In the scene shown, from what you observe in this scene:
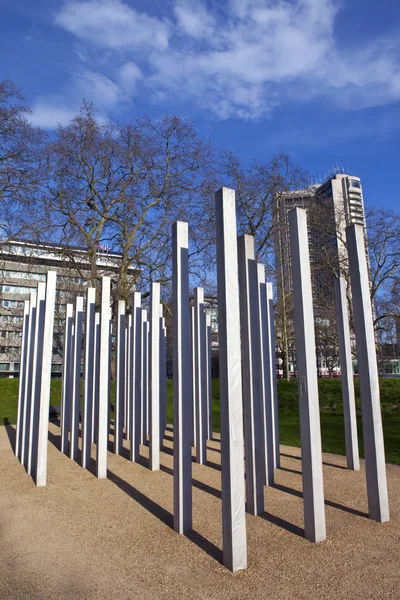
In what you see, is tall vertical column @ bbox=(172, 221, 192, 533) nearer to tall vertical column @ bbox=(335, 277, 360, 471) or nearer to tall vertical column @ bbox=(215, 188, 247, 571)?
tall vertical column @ bbox=(215, 188, 247, 571)

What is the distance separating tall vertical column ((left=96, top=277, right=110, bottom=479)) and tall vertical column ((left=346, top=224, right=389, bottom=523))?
4.36 meters

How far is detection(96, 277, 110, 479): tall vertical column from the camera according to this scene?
734 centimetres

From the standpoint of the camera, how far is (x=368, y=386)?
5125 mm

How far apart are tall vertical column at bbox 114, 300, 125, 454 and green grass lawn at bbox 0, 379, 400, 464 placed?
420cm

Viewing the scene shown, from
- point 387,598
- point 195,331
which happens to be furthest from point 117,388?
point 387,598

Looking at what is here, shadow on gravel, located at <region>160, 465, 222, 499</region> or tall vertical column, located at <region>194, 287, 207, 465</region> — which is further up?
tall vertical column, located at <region>194, 287, 207, 465</region>

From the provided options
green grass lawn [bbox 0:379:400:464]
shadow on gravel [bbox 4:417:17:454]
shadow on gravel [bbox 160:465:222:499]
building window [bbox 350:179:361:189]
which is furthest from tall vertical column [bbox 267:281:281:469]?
building window [bbox 350:179:361:189]

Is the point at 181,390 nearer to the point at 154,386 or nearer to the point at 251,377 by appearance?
the point at 251,377

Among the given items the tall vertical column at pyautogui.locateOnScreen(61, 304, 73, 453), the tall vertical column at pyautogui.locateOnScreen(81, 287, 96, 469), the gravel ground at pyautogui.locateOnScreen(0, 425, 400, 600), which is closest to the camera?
the gravel ground at pyautogui.locateOnScreen(0, 425, 400, 600)

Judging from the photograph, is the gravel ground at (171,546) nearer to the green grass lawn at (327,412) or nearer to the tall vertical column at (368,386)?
the tall vertical column at (368,386)

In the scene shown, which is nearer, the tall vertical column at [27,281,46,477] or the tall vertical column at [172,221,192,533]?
the tall vertical column at [172,221,192,533]

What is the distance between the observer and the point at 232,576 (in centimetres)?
362

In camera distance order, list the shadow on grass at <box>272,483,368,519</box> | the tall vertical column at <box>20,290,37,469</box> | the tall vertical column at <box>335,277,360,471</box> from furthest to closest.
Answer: the tall vertical column at <box>20,290,37,469</box>, the tall vertical column at <box>335,277,360,471</box>, the shadow on grass at <box>272,483,368,519</box>

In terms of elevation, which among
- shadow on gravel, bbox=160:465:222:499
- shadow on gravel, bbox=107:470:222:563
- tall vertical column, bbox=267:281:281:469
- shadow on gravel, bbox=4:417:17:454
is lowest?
shadow on gravel, bbox=4:417:17:454
